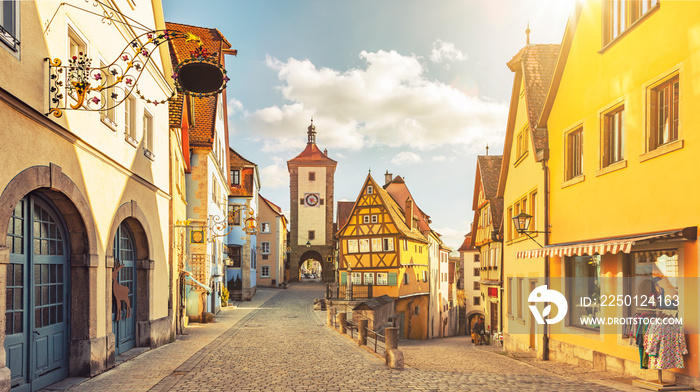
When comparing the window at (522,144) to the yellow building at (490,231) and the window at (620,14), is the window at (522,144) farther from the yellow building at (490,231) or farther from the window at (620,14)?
the window at (620,14)

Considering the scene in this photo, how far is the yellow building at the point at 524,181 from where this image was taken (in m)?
16.5

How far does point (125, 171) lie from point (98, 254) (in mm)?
2566

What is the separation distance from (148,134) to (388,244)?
81.8 feet

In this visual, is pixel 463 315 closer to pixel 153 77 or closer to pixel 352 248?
pixel 352 248

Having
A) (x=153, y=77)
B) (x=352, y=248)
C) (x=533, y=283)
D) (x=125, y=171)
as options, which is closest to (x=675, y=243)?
(x=533, y=283)

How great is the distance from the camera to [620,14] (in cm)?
1179

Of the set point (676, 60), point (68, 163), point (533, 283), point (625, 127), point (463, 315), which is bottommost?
point (463, 315)

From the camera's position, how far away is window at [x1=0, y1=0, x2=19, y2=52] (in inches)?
288

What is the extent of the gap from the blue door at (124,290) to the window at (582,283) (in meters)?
10.4

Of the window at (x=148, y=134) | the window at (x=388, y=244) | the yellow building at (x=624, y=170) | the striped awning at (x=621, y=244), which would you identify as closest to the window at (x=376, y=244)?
the window at (x=388, y=244)

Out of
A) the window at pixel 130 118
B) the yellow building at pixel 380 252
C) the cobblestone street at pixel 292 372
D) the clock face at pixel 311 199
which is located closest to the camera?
the cobblestone street at pixel 292 372

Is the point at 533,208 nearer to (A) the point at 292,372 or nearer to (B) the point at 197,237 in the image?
(A) the point at 292,372

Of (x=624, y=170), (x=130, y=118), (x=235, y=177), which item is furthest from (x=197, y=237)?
(x=235, y=177)

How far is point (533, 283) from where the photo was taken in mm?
17391
